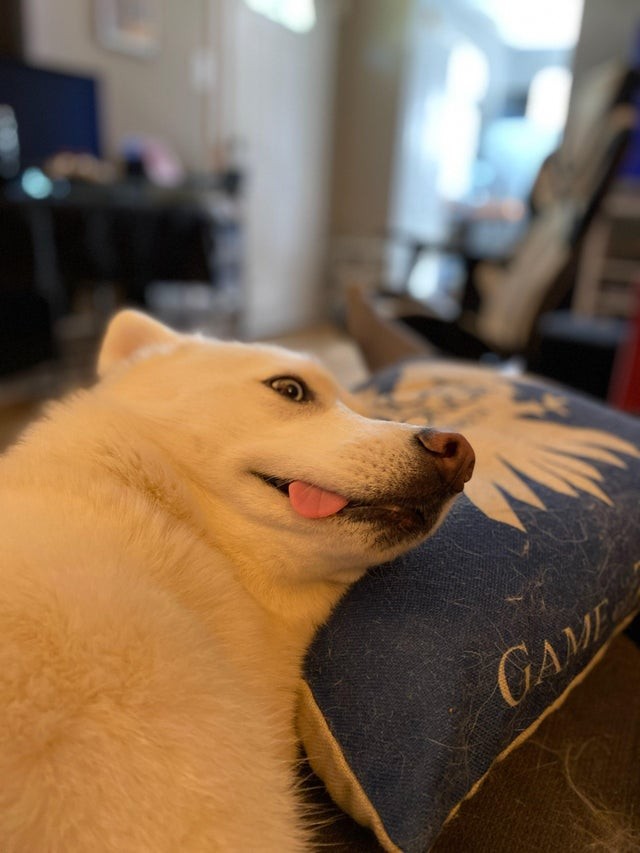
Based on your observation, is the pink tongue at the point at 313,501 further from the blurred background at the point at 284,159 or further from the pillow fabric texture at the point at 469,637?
the blurred background at the point at 284,159

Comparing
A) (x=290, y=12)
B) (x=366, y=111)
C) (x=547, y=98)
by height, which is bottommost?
(x=366, y=111)

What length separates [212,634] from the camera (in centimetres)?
59

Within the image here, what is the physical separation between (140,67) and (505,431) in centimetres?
461

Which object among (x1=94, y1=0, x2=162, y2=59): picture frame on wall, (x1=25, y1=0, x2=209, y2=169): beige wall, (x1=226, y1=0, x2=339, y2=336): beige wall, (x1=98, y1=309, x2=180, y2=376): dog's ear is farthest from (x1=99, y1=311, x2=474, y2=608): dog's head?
(x1=226, y1=0, x2=339, y2=336): beige wall

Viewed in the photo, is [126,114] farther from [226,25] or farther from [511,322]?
[511,322]

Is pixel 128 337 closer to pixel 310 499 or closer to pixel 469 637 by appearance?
pixel 310 499

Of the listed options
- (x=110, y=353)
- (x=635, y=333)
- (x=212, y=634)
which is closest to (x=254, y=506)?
(x=212, y=634)

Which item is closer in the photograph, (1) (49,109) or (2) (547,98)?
(1) (49,109)

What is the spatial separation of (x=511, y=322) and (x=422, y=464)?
2768 millimetres

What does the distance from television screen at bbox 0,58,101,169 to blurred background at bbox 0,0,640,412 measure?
0.04ft

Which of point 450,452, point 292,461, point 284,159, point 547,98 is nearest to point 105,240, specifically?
point 284,159

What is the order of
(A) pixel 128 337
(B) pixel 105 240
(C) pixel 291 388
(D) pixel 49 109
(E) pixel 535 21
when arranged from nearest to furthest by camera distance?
1. (C) pixel 291 388
2. (A) pixel 128 337
3. (B) pixel 105 240
4. (D) pixel 49 109
5. (E) pixel 535 21

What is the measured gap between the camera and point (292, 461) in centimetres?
72

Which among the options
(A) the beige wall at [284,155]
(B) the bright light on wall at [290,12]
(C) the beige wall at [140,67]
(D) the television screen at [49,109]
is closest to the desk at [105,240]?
(D) the television screen at [49,109]
